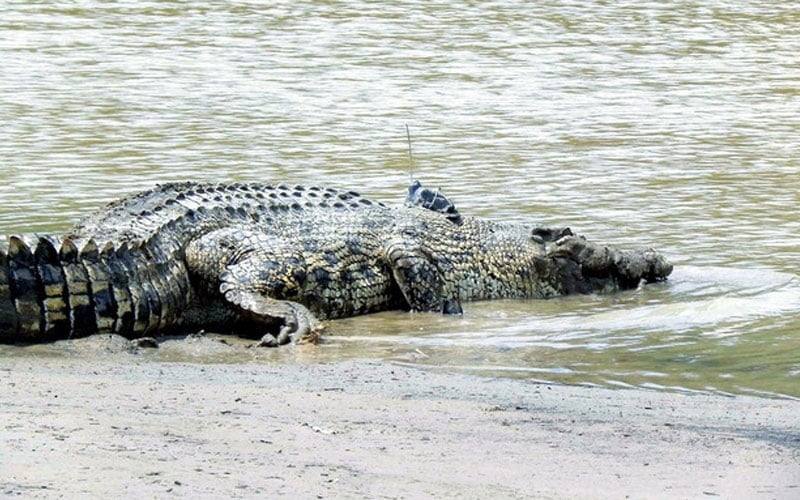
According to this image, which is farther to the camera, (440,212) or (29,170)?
(29,170)

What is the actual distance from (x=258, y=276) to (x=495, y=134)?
5.97m

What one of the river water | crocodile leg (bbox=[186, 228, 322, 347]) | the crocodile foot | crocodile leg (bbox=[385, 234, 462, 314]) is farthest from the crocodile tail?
crocodile leg (bbox=[385, 234, 462, 314])

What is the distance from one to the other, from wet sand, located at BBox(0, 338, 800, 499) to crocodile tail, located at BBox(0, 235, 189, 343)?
1.18 feet

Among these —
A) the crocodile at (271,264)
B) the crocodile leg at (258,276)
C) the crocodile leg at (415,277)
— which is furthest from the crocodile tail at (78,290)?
the crocodile leg at (415,277)

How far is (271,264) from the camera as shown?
728cm

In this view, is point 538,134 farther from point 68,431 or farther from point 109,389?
point 68,431

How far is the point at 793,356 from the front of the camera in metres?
6.66

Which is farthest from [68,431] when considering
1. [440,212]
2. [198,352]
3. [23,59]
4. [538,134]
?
[23,59]

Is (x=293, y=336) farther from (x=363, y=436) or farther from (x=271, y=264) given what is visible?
(x=363, y=436)

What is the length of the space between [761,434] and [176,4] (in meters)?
17.7

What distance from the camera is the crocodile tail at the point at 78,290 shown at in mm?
6281

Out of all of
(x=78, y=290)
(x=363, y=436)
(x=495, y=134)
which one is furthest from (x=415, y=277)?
(x=495, y=134)

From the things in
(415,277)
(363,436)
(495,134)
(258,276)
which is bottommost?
(495,134)

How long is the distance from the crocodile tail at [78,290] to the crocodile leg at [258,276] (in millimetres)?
274
